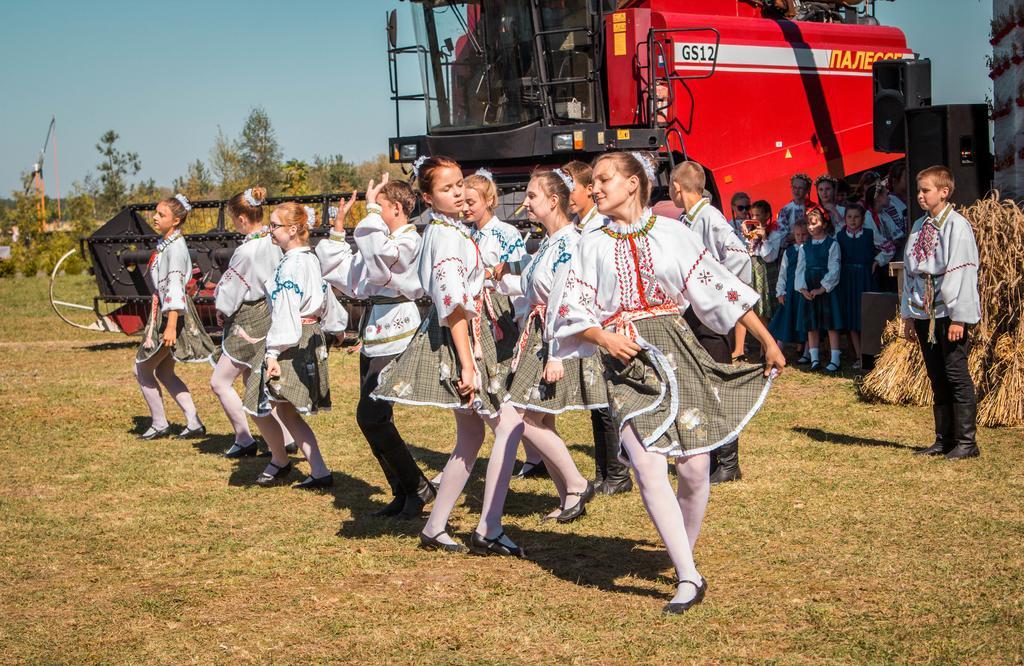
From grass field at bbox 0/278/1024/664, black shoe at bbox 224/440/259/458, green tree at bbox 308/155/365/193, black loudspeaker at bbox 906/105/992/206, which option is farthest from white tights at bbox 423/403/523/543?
green tree at bbox 308/155/365/193

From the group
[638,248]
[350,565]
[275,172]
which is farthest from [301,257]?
[275,172]

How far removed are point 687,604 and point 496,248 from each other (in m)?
2.35

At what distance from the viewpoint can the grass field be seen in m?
4.43

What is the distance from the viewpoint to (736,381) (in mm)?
4695

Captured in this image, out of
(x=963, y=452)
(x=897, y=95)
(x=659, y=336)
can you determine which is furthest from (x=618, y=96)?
(x=659, y=336)

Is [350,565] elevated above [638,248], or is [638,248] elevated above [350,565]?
[638,248]

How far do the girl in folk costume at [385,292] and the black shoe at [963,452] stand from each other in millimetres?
3283

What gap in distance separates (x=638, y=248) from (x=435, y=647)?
5.67ft

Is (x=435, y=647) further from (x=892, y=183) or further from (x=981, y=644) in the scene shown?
(x=892, y=183)

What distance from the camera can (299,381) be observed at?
6887 millimetres

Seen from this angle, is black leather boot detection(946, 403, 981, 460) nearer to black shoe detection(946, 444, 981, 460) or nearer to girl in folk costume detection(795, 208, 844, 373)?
black shoe detection(946, 444, 981, 460)

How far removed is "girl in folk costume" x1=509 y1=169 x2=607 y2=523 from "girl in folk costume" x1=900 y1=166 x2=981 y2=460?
2472 mm

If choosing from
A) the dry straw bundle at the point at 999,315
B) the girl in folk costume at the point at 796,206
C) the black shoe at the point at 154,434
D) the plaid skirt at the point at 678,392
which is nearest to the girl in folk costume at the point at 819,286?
the girl in folk costume at the point at 796,206

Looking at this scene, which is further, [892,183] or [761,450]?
[892,183]
